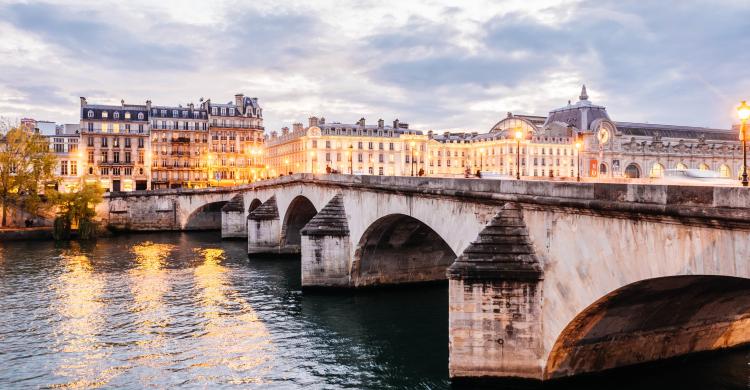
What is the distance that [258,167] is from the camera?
102250 millimetres

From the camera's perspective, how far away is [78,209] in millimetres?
58438

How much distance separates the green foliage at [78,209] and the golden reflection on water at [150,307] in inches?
501

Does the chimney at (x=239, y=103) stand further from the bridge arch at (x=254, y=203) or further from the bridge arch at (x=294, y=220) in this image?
the bridge arch at (x=294, y=220)

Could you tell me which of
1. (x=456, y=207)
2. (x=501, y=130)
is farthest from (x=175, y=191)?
(x=501, y=130)

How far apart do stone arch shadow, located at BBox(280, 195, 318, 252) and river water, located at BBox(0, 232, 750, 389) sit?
7.34 m

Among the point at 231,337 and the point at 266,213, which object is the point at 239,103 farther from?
the point at 231,337

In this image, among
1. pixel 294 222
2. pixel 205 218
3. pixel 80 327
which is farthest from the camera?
pixel 205 218

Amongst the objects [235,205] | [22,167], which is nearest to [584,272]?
[235,205]

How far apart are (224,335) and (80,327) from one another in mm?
6192

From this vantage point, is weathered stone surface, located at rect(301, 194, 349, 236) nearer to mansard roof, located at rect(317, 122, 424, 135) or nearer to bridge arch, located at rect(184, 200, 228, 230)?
bridge arch, located at rect(184, 200, 228, 230)

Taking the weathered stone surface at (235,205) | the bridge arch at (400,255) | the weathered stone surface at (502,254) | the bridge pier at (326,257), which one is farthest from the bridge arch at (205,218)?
the weathered stone surface at (502,254)

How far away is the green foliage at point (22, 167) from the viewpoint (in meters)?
59.7

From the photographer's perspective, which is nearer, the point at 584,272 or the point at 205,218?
the point at 584,272

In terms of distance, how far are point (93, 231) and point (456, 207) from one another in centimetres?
4907
